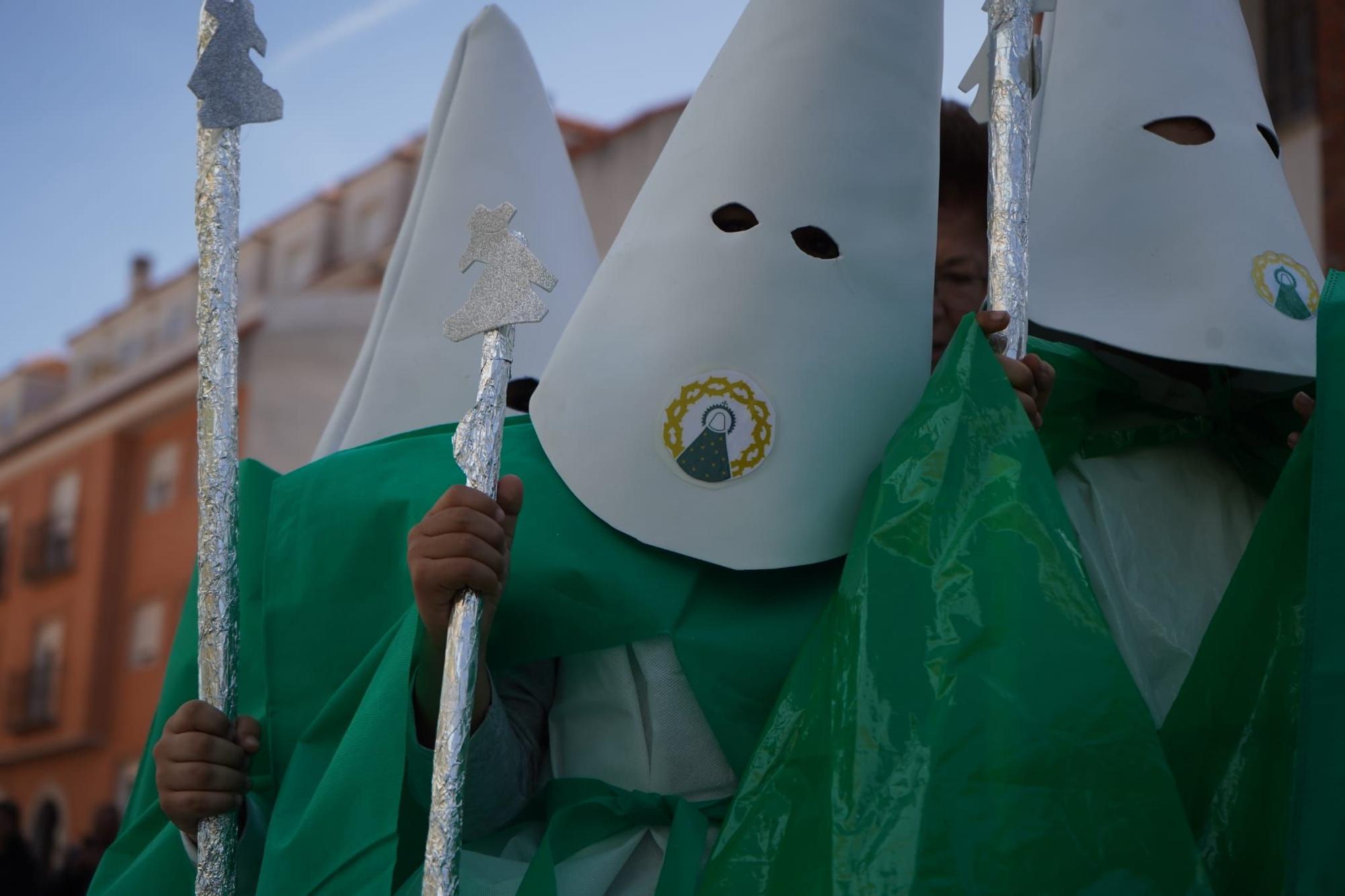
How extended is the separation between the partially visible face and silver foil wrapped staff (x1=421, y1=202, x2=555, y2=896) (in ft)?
2.19

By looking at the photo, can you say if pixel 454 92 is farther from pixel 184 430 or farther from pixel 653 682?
pixel 184 430

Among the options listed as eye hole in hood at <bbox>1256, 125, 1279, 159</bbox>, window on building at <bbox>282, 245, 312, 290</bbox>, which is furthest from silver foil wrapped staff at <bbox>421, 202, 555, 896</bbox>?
window on building at <bbox>282, 245, 312, 290</bbox>

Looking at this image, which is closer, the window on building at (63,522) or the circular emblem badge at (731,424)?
the circular emblem badge at (731,424)

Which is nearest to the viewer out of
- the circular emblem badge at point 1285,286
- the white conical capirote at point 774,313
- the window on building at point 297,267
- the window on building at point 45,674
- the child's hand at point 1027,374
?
the child's hand at point 1027,374

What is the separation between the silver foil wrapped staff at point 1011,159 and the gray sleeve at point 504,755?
2.54 feet

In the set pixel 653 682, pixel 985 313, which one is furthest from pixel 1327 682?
pixel 653 682

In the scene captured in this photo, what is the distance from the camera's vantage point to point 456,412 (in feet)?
9.04

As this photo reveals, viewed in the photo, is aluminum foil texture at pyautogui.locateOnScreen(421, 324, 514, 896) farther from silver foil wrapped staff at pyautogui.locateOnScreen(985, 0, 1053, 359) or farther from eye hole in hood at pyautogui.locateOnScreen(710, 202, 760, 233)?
silver foil wrapped staff at pyautogui.locateOnScreen(985, 0, 1053, 359)

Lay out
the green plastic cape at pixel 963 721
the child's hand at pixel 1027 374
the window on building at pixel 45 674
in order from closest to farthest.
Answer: the green plastic cape at pixel 963 721, the child's hand at pixel 1027 374, the window on building at pixel 45 674

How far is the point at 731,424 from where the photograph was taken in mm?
2076

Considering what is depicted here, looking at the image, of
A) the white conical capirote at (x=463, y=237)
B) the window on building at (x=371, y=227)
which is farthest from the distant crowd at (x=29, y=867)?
the window on building at (x=371, y=227)

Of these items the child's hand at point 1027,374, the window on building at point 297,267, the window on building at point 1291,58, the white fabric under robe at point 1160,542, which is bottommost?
the white fabric under robe at point 1160,542

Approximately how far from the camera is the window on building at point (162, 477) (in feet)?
58.3

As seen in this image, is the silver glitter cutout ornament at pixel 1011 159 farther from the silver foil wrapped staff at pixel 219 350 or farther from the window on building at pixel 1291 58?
the window on building at pixel 1291 58
